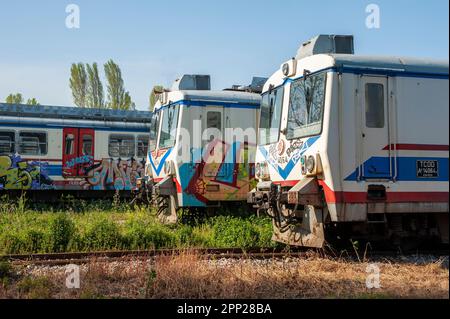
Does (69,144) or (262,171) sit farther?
(69,144)

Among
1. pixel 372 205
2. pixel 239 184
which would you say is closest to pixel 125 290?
pixel 372 205

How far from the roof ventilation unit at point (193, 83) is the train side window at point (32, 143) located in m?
8.03

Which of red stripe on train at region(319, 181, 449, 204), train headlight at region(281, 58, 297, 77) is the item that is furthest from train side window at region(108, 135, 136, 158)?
red stripe on train at region(319, 181, 449, 204)

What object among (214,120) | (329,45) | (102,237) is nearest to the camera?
(329,45)

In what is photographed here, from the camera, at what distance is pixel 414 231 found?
8.59 m

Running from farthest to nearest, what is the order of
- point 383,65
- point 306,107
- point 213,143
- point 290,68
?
point 213,143
point 290,68
point 306,107
point 383,65

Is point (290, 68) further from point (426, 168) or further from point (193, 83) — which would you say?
point (193, 83)

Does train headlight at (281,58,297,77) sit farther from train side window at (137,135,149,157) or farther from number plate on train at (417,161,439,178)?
train side window at (137,135,149,157)

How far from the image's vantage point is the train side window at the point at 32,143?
61.5 ft

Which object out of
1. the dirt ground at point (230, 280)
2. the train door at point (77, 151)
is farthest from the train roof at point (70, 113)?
the dirt ground at point (230, 280)

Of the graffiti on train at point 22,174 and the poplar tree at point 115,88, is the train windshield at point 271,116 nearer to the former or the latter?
the graffiti on train at point 22,174

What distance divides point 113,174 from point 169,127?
7.96m

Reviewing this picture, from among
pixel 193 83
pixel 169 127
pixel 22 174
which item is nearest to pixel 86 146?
pixel 22 174

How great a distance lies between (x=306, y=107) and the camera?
847cm
